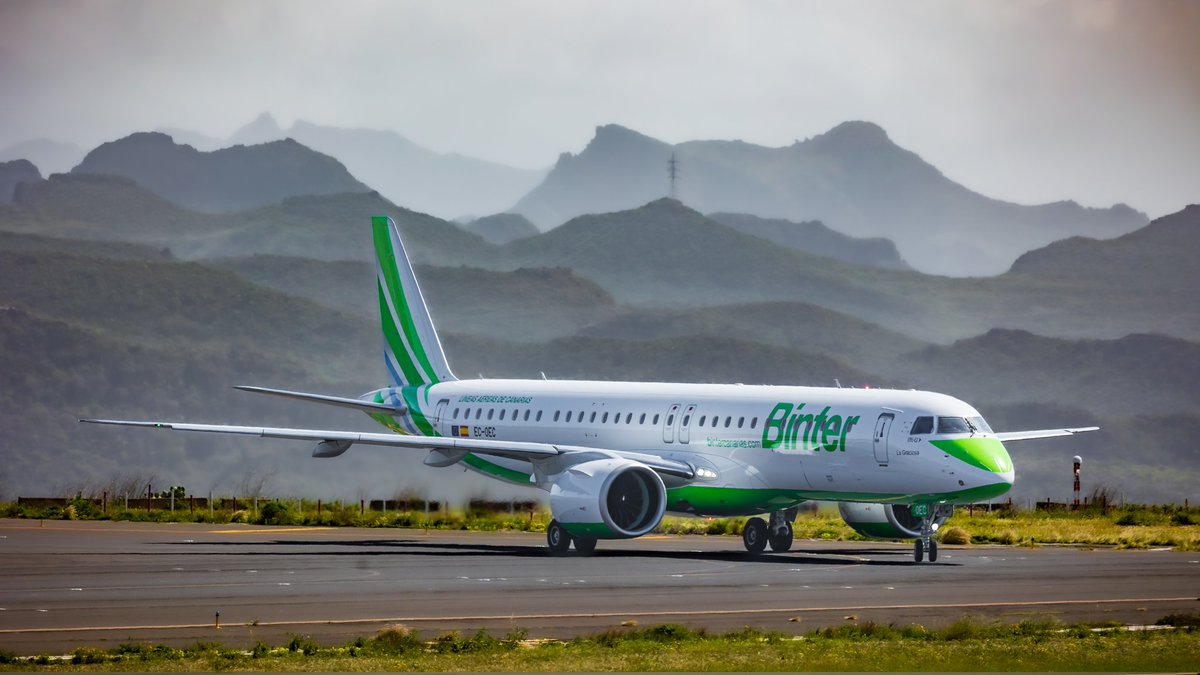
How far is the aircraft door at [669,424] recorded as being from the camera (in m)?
48.4

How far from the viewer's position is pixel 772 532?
4731 centimetres

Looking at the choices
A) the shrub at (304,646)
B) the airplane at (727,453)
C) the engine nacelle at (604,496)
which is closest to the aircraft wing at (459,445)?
the airplane at (727,453)

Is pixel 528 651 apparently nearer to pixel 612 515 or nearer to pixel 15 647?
pixel 15 647

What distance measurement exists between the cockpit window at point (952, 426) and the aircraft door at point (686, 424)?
25.9 ft

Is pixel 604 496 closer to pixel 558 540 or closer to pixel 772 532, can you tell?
pixel 558 540

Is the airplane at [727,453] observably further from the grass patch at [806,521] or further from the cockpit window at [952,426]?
the grass patch at [806,521]

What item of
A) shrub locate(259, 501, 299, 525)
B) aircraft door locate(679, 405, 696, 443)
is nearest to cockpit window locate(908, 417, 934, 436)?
aircraft door locate(679, 405, 696, 443)

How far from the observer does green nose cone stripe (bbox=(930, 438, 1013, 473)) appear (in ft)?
136

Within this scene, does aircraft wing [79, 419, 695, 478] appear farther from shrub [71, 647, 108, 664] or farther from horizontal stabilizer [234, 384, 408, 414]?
shrub [71, 647, 108, 664]

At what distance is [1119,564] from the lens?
43.3 m

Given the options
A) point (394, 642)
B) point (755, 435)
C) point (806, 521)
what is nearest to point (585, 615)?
point (394, 642)

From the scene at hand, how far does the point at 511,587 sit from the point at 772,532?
47.7 feet

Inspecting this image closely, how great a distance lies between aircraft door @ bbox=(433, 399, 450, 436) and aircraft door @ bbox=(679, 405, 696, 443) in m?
10.9

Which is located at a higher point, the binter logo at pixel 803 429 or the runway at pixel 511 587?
the binter logo at pixel 803 429
